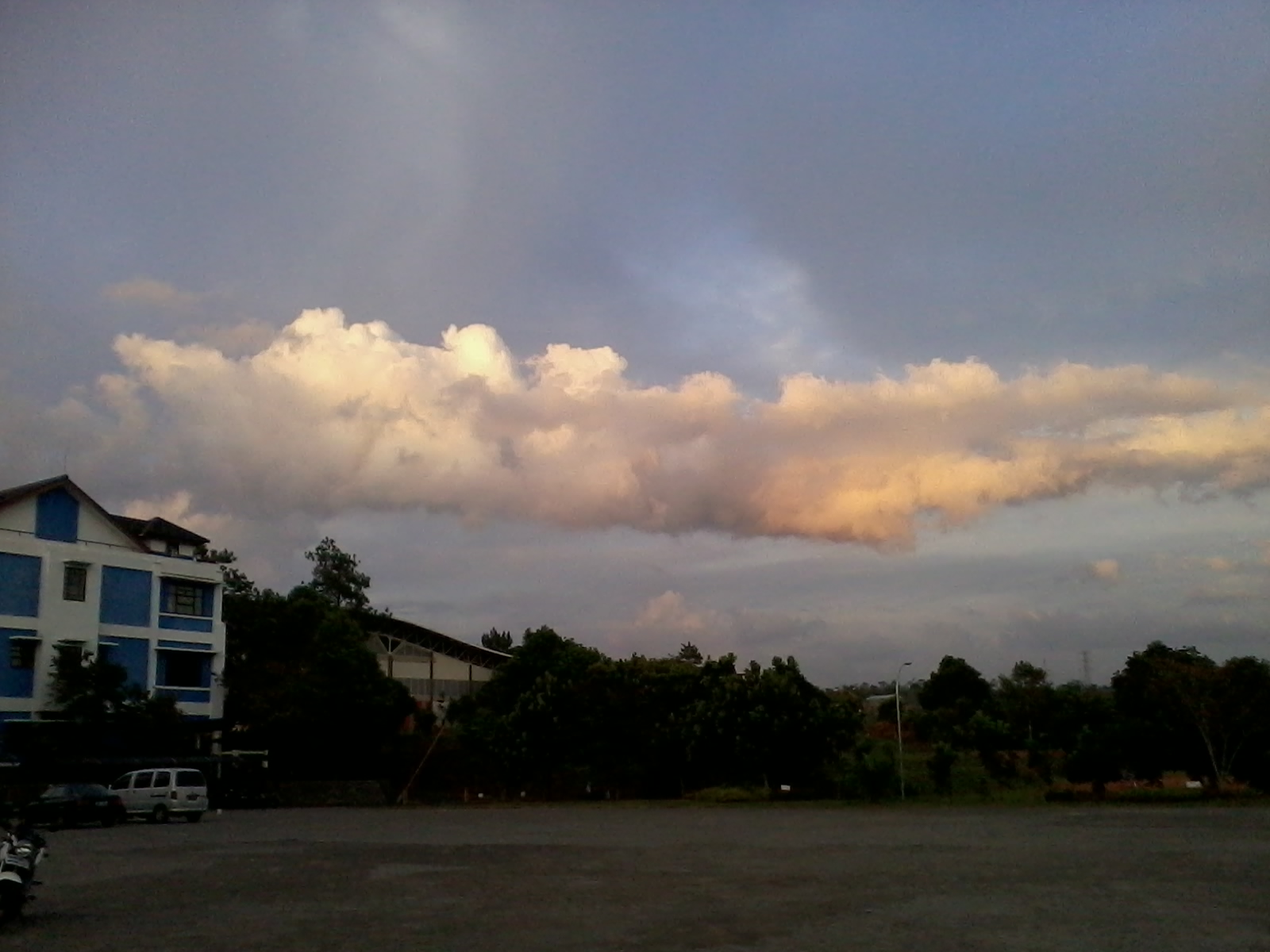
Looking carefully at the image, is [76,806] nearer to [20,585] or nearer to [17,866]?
[20,585]

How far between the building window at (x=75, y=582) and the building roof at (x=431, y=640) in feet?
80.6

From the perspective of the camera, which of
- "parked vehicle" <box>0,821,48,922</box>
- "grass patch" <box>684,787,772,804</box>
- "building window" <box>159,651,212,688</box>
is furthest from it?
"building window" <box>159,651,212,688</box>

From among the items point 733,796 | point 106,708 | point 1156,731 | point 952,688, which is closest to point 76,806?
point 106,708

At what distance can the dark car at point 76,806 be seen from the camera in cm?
3456

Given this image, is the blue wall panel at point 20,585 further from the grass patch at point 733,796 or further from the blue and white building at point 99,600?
the grass patch at point 733,796

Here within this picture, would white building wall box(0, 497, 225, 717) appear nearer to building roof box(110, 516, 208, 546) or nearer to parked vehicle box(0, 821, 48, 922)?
building roof box(110, 516, 208, 546)

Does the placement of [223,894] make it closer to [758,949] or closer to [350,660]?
[758,949]

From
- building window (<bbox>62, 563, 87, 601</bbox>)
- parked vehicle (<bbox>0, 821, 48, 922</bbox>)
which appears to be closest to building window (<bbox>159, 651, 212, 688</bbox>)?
building window (<bbox>62, 563, 87, 601</bbox>)

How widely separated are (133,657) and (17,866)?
127ft

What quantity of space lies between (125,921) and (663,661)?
4224 cm

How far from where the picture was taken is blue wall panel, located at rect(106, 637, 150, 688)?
4928cm

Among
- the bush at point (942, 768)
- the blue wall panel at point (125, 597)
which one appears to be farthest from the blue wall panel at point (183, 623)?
the bush at point (942, 768)

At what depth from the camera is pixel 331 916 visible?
14422mm

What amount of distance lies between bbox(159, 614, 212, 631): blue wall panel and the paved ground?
21.3 m
